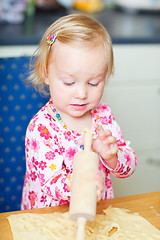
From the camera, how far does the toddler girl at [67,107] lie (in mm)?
980

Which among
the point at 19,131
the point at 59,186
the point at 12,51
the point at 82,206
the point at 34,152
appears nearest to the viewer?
the point at 82,206

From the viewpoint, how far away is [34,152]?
1.07 m

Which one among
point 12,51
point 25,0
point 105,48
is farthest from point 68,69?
point 25,0

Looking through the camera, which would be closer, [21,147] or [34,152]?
[34,152]

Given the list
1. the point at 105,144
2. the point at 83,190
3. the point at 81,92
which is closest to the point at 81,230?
the point at 83,190

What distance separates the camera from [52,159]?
1.02m

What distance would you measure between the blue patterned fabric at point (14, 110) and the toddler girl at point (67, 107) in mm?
198

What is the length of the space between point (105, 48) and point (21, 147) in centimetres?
56

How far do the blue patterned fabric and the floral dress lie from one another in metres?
0.21

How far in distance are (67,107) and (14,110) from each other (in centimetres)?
37

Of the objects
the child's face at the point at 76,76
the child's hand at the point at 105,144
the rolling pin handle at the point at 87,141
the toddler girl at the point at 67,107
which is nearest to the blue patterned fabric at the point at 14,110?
the toddler girl at the point at 67,107

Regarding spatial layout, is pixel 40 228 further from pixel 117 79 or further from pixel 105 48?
pixel 117 79

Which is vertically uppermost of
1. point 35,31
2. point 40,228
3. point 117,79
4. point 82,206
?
point 35,31

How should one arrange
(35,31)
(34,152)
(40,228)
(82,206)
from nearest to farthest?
(82,206) < (40,228) < (34,152) < (35,31)
